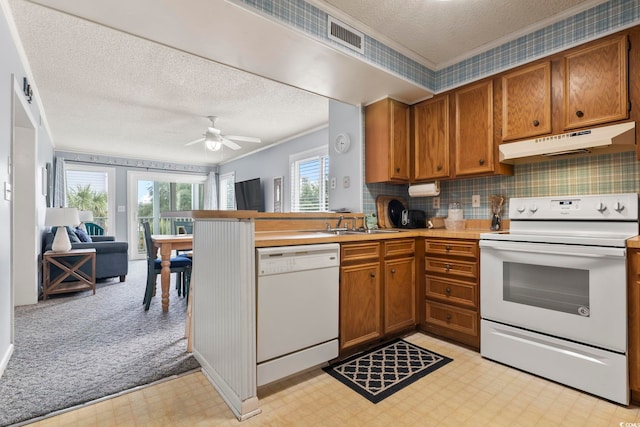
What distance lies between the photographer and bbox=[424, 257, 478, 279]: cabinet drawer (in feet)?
7.73

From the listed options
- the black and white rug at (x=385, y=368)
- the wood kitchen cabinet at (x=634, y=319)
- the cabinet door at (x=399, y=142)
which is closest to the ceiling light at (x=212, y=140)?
the cabinet door at (x=399, y=142)

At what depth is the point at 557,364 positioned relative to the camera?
1909mm

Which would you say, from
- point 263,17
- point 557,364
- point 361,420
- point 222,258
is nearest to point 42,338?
point 222,258

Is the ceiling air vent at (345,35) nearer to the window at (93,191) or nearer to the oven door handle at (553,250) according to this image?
the oven door handle at (553,250)

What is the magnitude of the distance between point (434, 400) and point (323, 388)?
624mm

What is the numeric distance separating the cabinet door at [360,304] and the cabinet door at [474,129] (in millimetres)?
1256

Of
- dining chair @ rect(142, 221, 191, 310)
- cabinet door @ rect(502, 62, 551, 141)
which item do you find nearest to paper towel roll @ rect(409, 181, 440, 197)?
cabinet door @ rect(502, 62, 551, 141)

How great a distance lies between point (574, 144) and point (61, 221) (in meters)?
5.24

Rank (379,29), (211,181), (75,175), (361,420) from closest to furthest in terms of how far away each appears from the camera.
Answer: (361,420), (379,29), (75,175), (211,181)

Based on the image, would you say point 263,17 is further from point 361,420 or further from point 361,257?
point 361,420

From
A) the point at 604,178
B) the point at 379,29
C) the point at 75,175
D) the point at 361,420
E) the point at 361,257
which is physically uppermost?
the point at 379,29

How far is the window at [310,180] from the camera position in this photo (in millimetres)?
5254

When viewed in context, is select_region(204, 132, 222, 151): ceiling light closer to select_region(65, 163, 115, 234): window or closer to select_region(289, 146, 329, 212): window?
select_region(289, 146, 329, 212): window

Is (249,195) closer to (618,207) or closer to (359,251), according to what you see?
(359,251)
